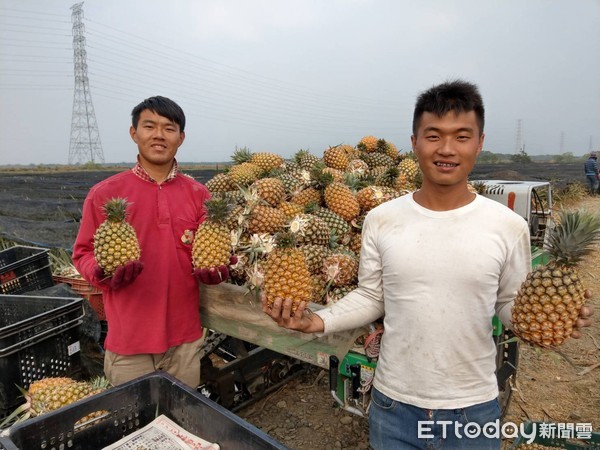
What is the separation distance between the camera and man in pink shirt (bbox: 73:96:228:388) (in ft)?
9.46

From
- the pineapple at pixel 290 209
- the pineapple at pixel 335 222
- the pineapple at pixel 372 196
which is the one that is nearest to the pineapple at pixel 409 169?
the pineapple at pixel 372 196

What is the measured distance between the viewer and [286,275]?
7.50ft

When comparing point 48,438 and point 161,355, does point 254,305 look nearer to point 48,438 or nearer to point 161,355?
point 161,355

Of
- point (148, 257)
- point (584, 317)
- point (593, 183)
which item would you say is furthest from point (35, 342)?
point (593, 183)

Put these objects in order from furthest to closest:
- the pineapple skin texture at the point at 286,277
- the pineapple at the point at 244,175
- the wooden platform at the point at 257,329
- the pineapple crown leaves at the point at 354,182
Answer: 1. the pineapple crown leaves at the point at 354,182
2. the pineapple at the point at 244,175
3. the wooden platform at the point at 257,329
4. the pineapple skin texture at the point at 286,277

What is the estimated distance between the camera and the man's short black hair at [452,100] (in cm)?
189

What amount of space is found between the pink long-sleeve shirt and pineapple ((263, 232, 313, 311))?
2.98ft

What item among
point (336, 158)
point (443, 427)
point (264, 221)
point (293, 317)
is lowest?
point (443, 427)

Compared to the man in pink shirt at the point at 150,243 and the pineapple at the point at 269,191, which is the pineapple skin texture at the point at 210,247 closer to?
the man in pink shirt at the point at 150,243

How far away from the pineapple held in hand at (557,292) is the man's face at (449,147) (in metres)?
0.52

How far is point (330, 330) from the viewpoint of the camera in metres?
2.09

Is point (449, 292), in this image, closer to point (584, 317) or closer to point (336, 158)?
point (584, 317)

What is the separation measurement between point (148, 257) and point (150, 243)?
99mm

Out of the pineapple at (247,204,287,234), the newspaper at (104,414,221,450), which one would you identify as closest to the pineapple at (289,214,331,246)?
the pineapple at (247,204,287,234)
